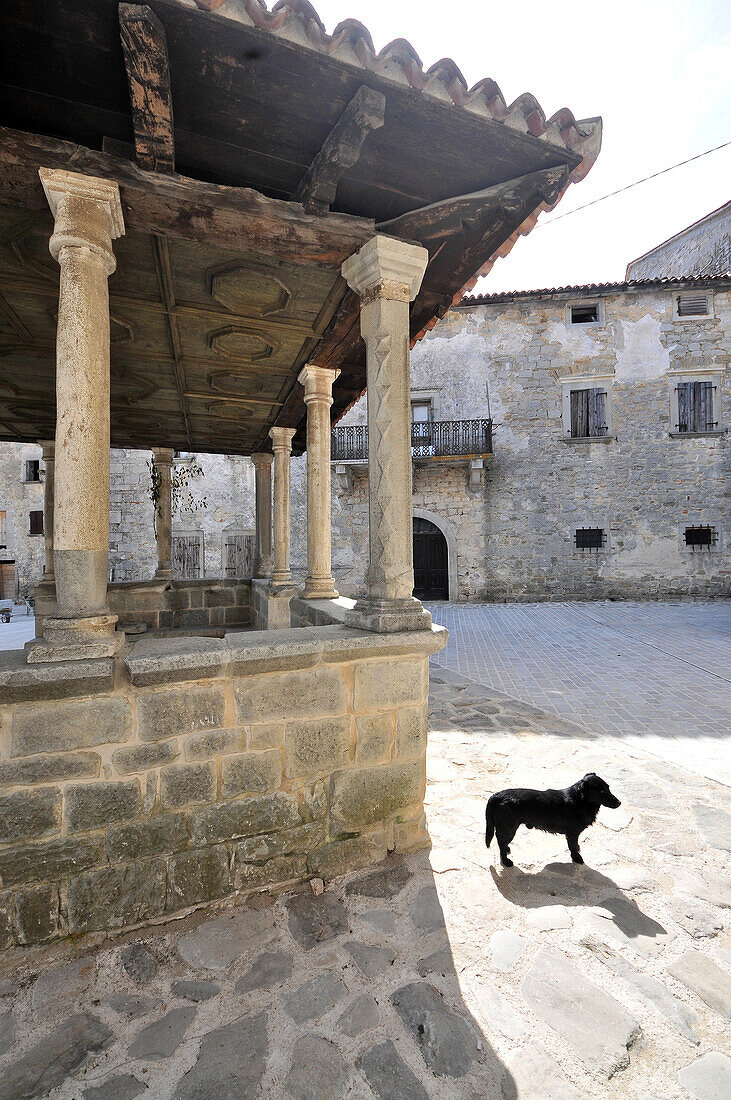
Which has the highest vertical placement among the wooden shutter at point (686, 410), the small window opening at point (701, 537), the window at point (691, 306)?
the window at point (691, 306)

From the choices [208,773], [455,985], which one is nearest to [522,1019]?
[455,985]

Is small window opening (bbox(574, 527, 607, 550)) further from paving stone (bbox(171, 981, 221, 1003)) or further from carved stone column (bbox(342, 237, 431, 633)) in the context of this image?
paving stone (bbox(171, 981, 221, 1003))

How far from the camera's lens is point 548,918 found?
2170 mm

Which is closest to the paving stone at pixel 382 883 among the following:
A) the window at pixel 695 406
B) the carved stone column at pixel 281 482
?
the carved stone column at pixel 281 482

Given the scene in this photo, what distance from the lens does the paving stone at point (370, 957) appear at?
188 centimetres

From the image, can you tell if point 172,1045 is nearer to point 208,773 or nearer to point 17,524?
point 208,773

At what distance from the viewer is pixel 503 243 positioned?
120 inches

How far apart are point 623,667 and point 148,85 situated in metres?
7.57

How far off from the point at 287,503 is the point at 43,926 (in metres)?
5.20

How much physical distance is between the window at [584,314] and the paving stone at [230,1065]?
17302 mm

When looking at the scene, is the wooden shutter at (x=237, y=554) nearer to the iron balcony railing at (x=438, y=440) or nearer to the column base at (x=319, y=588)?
the iron balcony railing at (x=438, y=440)

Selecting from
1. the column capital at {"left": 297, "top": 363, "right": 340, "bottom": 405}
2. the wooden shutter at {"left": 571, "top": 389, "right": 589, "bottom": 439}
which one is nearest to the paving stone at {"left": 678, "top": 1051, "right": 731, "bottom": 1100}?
the column capital at {"left": 297, "top": 363, "right": 340, "bottom": 405}

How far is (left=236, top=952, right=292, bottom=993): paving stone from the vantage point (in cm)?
181

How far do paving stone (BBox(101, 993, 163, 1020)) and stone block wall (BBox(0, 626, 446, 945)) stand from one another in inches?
13.2
